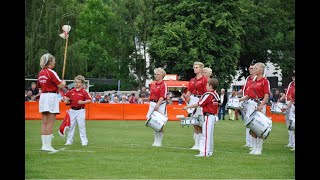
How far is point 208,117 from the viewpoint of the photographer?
15.9 metres

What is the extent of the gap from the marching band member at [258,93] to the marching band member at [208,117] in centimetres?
121

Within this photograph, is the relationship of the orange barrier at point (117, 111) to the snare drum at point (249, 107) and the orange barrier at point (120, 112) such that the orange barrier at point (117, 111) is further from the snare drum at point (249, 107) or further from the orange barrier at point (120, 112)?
the snare drum at point (249, 107)

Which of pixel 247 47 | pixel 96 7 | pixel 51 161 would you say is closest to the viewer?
pixel 51 161

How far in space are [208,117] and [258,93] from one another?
1.95m

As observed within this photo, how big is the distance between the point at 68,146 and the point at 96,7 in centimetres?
7010

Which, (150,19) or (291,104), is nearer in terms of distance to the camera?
(291,104)

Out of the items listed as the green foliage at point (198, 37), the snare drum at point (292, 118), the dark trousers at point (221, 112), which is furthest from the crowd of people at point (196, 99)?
the green foliage at point (198, 37)

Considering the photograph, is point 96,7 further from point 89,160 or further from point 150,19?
point 89,160

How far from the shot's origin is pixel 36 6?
61.6 meters

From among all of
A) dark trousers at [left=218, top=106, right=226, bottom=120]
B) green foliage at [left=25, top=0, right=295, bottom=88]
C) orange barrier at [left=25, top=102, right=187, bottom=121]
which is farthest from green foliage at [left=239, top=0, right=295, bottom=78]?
orange barrier at [left=25, top=102, right=187, bottom=121]

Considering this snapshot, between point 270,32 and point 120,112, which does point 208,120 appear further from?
point 270,32
